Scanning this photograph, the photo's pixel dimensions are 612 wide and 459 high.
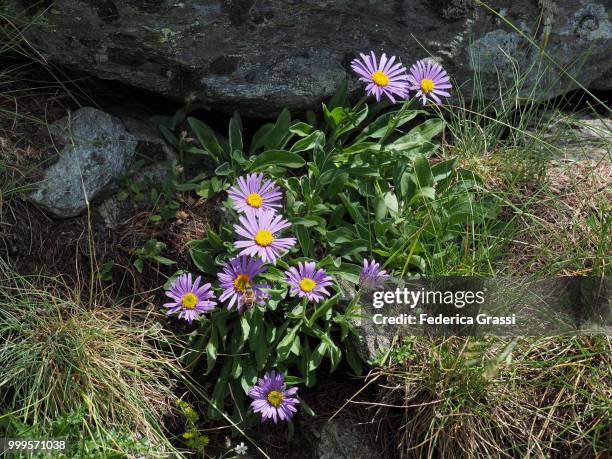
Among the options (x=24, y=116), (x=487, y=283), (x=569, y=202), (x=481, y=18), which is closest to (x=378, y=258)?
(x=487, y=283)

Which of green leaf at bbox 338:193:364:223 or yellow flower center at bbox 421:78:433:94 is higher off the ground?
yellow flower center at bbox 421:78:433:94

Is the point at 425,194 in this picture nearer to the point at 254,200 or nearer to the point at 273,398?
the point at 254,200

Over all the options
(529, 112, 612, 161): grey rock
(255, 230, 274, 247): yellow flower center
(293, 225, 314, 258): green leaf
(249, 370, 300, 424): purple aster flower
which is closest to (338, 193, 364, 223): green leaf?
(293, 225, 314, 258): green leaf

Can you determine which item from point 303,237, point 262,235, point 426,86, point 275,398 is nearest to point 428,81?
point 426,86

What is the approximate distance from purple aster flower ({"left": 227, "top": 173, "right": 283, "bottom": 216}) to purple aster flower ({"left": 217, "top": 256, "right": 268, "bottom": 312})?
18cm

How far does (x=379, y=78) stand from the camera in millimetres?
2861

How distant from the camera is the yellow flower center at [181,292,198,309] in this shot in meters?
2.70

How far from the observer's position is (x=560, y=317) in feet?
8.93

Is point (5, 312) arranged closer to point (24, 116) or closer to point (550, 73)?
point (24, 116)

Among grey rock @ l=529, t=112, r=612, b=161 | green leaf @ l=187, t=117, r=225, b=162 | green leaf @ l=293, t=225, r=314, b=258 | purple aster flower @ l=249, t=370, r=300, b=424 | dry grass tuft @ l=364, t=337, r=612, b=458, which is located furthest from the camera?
grey rock @ l=529, t=112, r=612, b=161

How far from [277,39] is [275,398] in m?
1.44

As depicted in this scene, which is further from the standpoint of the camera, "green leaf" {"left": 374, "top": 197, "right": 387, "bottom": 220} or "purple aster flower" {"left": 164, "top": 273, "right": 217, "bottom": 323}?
"green leaf" {"left": 374, "top": 197, "right": 387, "bottom": 220}

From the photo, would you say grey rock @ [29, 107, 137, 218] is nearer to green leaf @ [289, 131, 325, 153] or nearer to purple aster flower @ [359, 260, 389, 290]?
green leaf @ [289, 131, 325, 153]

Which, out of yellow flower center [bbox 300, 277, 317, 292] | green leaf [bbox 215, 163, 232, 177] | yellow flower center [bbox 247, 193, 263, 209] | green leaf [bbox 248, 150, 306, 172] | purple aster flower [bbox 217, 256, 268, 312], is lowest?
purple aster flower [bbox 217, 256, 268, 312]
